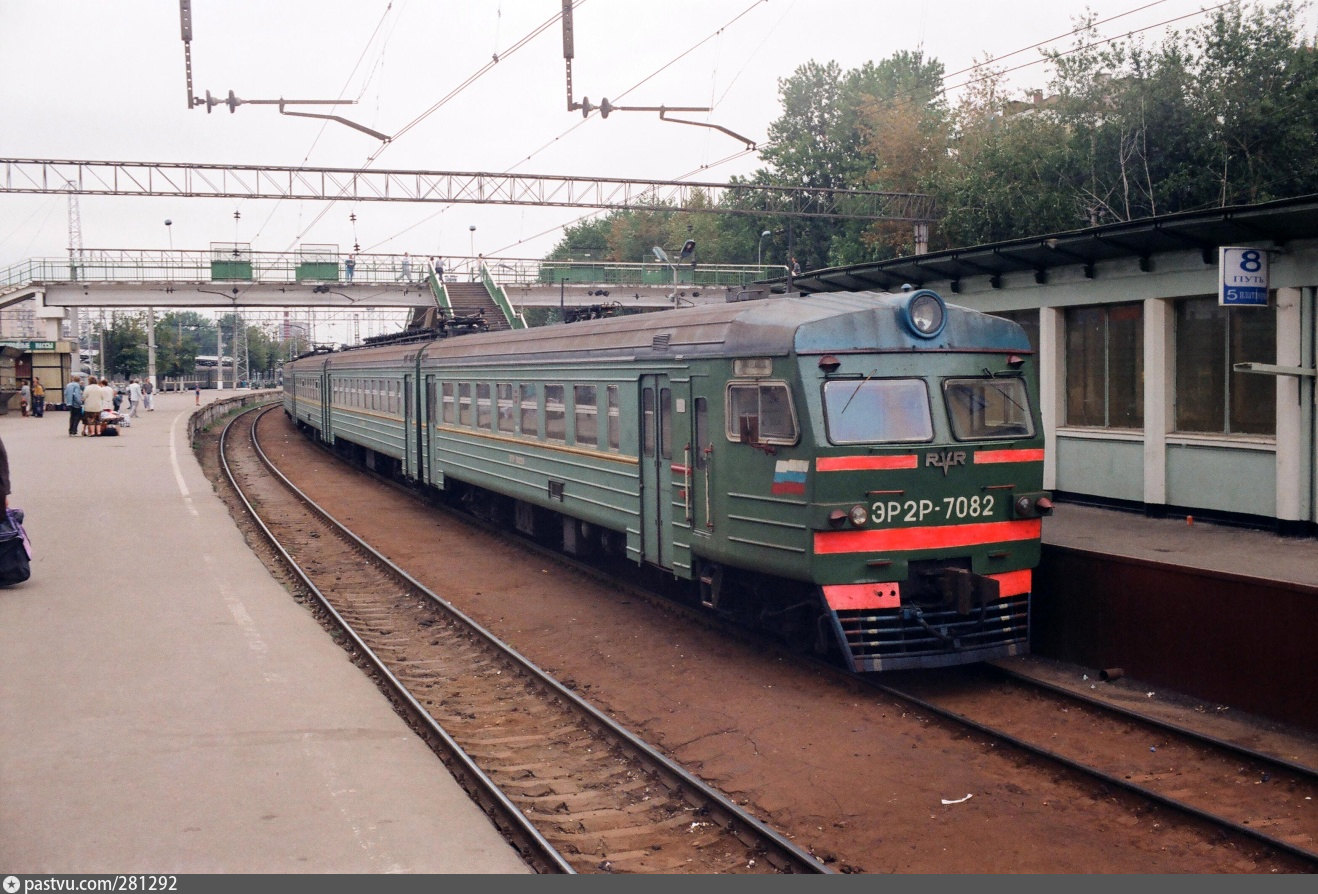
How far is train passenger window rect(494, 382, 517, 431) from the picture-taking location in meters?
15.3

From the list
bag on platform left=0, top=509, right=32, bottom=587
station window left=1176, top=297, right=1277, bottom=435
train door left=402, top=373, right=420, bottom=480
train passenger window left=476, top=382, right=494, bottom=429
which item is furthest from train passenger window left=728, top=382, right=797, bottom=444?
train door left=402, top=373, right=420, bottom=480

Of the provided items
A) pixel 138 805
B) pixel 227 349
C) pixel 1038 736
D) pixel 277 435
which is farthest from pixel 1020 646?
pixel 227 349

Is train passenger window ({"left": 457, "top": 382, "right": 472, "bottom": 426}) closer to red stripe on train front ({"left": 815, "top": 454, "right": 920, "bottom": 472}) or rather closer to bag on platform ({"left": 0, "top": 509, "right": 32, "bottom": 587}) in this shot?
bag on platform ({"left": 0, "top": 509, "right": 32, "bottom": 587})

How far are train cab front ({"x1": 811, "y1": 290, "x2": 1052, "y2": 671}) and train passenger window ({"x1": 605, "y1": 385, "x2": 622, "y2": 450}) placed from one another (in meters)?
3.38

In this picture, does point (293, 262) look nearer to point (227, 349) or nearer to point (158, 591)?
point (158, 591)

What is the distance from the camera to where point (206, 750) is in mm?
6984

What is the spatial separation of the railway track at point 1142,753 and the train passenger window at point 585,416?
4599mm

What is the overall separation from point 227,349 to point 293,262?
110125 millimetres

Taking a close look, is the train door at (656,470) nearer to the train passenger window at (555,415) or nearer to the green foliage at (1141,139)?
the train passenger window at (555,415)

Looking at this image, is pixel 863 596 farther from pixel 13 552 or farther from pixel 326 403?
pixel 326 403

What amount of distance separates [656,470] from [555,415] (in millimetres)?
3126

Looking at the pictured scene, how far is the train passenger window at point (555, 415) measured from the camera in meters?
13.3

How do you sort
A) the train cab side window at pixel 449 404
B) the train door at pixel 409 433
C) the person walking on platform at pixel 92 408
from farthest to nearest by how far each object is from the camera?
the person walking on platform at pixel 92 408 → the train door at pixel 409 433 → the train cab side window at pixel 449 404

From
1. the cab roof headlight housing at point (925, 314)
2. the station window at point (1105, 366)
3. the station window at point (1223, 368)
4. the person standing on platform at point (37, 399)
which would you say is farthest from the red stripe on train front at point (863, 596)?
the person standing on platform at point (37, 399)
